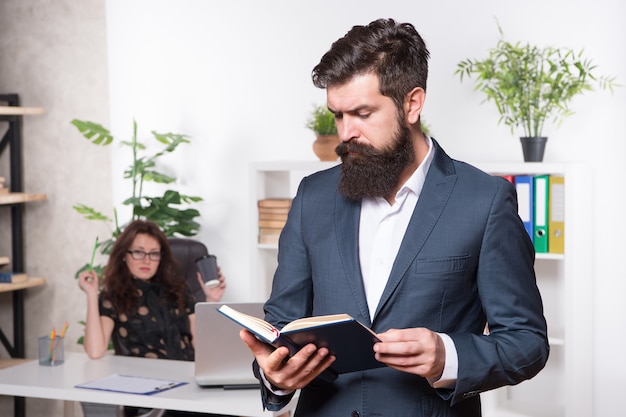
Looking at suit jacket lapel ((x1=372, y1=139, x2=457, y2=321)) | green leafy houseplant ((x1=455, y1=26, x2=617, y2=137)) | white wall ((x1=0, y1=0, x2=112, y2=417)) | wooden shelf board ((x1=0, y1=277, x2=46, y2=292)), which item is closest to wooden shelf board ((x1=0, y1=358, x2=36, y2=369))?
white wall ((x1=0, y1=0, x2=112, y2=417))

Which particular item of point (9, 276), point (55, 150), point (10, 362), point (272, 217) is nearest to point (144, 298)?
point (272, 217)

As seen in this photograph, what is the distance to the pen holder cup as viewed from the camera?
11.2 ft

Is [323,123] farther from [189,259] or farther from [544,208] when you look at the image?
[544,208]

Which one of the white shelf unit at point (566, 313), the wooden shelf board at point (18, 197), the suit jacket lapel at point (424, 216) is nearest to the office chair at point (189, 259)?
the white shelf unit at point (566, 313)

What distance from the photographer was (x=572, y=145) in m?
4.14

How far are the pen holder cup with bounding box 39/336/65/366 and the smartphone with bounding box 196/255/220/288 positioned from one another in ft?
2.13

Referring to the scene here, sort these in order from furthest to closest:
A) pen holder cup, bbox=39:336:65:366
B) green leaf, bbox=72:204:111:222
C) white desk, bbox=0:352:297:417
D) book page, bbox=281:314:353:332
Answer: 1. green leaf, bbox=72:204:111:222
2. pen holder cup, bbox=39:336:65:366
3. white desk, bbox=0:352:297:417
4. book page, bbox=281:314:353:332

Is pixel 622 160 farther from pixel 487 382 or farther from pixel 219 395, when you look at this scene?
pixel 487 382

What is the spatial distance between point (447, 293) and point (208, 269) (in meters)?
2.21

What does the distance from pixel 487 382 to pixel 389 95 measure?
0.58 m

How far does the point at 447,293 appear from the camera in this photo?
1.70 m

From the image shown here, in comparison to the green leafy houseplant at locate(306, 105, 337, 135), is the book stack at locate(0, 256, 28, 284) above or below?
below

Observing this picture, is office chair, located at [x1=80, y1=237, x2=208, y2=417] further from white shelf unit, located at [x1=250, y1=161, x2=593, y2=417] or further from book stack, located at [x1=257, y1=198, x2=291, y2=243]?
white shelf unit, located at [x1=250, y1=161, x2=593, y2=417]

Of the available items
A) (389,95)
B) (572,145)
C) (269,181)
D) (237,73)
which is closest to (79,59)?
(237,73)
